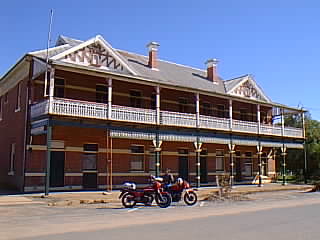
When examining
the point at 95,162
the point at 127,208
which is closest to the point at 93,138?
the point at 95,162

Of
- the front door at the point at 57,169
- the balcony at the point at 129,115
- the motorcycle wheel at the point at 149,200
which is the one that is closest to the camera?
the motorcycle wheel at the point at 149,200

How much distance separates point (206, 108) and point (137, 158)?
24.2 ft

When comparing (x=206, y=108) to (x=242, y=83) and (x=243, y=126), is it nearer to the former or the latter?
(x=243, y=126)

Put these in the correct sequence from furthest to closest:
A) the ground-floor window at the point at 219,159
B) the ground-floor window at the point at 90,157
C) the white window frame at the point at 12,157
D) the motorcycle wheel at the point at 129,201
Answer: the ground-floor window at the point at 219,159 < the white window frame at the point at 12,157 < the ground-floor window at the point at 90,157 < the motorcycle wheel at the point at 129,201

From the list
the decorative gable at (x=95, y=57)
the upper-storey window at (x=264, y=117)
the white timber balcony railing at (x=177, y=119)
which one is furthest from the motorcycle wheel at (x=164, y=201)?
the upper-storey window at (x=264, y=117)

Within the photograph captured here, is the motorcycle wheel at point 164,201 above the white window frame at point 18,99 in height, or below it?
below

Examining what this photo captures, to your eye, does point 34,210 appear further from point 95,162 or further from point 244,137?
point 244,137

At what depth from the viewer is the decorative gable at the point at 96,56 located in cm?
2075

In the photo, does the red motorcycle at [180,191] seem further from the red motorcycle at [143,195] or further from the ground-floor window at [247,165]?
the ground-floor window at [247,165]

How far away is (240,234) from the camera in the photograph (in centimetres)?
818

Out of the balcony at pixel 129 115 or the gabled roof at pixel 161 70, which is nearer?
the balcony at pixel 129 115

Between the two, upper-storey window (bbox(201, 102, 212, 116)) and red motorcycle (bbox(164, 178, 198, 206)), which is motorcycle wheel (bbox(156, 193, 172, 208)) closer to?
red motorcycle (bbox(164, 178, 198, 206))

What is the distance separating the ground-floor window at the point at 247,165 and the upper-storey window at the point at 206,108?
5.68m

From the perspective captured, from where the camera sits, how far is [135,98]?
24016 mm
